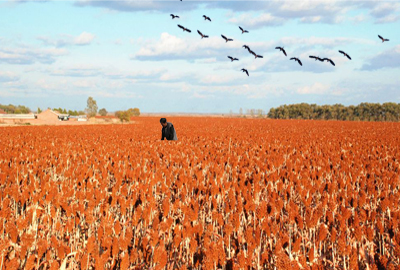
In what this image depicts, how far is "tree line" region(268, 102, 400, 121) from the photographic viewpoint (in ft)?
334

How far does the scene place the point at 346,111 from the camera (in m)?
107

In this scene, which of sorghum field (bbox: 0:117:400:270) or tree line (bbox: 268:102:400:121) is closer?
sorghum field (bbox: 0:117:400:270)

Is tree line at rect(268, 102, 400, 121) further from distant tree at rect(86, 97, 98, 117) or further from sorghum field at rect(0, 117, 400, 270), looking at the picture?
sorghum field at rect(0, 117, 400, 270)

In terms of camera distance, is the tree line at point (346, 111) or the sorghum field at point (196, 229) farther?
the tree line at point (346, 111)

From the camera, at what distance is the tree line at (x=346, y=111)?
10194 centimetres

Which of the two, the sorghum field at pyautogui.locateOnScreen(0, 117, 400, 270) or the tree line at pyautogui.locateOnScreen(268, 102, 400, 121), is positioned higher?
the tree line at pyautogui.locateOnScreen(268, 102, 400, 121)

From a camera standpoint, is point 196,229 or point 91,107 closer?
point 196,229

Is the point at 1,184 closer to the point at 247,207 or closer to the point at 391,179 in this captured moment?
the point at 247,207

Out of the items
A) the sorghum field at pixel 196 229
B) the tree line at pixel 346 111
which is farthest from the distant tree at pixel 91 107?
the sorghum field at pixel 196 229

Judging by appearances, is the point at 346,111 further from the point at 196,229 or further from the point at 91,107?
the point at 196,229

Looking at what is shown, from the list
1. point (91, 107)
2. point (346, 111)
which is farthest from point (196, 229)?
point (346, 111)

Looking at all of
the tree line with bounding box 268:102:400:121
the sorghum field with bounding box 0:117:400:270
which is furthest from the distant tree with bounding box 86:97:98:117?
the sorghum field with bounding box 0:117:400:270

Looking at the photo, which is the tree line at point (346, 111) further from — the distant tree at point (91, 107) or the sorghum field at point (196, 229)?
the sorghum field at point (196, 229)

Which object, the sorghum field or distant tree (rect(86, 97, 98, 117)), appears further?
distant tree (rect(86, 97, 98, 117))
